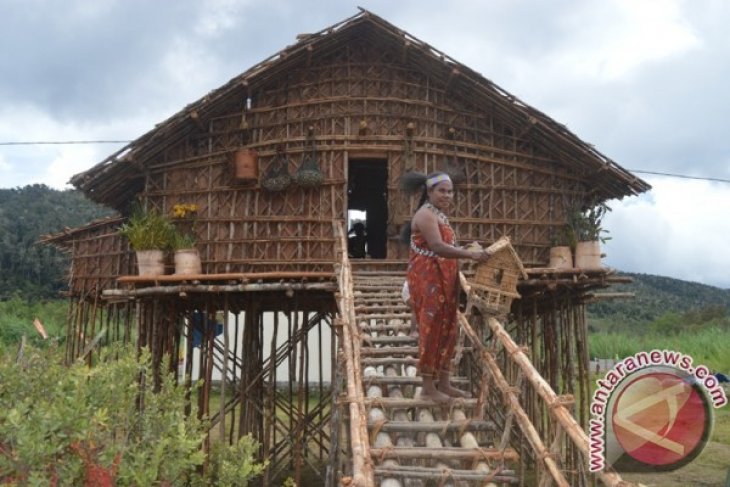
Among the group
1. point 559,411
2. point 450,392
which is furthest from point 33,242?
point 559,411

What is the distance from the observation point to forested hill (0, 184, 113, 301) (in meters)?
35.8

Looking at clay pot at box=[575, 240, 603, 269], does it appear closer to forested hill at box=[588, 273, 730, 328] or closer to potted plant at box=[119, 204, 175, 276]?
potted plant at box=[119, 204, 175, 276]

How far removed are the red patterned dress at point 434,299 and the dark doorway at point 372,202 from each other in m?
10.4

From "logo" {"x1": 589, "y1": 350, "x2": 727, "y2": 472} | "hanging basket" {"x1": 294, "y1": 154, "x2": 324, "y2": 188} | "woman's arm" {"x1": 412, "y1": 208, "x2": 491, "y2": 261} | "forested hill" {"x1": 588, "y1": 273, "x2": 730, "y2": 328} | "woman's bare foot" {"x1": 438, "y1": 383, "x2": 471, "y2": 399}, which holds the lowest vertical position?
"forested hill" {"x1": 588, "y1": 273, "x2": 730, "y2": 328}

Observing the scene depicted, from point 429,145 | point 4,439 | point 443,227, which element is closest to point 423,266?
point 443,227

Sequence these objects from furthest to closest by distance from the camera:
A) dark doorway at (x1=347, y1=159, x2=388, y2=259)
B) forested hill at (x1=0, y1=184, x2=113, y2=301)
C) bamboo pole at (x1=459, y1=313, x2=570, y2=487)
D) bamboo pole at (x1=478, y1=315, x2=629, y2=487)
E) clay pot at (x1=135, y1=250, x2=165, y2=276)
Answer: forested hill at (x1=0, y1=184, x2=113, y2=301)
dark doorway at (x1=347, y1=159, x2=388, y2=259)
clay pot at (x1=135, y1=250, x2=165, y2=276)
bamboo pole at (x1=459, y1=313, x2=570, y2=487)
bamboo pole at (x1=478, y1=315, x2=629, y2=487)

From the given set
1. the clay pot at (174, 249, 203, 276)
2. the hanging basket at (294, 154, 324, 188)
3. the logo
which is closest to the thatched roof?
the hanging basket at (294, 154, 324, 188)

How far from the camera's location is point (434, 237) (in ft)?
13.9

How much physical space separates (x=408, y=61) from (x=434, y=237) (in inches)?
266

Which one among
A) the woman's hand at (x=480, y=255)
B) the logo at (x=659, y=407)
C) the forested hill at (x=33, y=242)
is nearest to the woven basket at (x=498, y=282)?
the woman's hand at (x=480, y=255)

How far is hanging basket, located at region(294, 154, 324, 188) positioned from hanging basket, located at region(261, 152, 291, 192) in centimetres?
17

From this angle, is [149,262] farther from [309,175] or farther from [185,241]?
[309,175]

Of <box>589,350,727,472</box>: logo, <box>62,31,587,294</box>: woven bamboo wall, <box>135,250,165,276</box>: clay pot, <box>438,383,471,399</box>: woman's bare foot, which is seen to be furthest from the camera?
<box>62,31,587,294</box>: woven bamboo wall

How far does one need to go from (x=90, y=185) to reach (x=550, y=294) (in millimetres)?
7474
